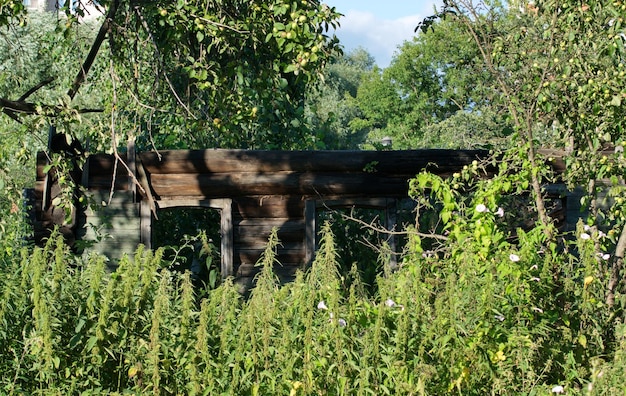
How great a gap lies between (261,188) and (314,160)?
0.78m

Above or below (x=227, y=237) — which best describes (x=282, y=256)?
below

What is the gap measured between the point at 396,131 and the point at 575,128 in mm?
45940

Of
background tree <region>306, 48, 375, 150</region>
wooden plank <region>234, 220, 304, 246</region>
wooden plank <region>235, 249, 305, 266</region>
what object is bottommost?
wooden plank <region>235, 249, 305, 266</region>

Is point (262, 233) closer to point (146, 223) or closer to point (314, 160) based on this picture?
point (314, 160)

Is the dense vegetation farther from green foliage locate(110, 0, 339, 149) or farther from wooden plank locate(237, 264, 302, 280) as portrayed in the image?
wooden plank locate(237, 264, 302, 280)

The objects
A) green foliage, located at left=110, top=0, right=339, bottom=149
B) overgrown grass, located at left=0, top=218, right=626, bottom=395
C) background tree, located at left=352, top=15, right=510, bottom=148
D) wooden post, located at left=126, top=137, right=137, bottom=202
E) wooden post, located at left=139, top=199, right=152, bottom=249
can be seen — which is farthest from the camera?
background tree, located at left=352, top=15, right=510, bottom=148

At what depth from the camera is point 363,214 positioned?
1348cm

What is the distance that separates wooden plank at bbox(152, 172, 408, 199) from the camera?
11.1 meters

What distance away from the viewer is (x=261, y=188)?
36.7 feet

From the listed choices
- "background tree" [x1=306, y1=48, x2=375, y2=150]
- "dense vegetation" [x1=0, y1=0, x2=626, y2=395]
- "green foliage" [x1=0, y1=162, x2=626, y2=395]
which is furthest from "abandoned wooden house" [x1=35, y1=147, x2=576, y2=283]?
"background tree" [x1=306, y1=48, x2=375, y2=150]

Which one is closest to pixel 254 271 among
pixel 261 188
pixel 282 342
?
pixel 261 188

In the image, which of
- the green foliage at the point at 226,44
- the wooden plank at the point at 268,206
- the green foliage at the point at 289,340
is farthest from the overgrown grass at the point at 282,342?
the wooden plank at the point at 268,206

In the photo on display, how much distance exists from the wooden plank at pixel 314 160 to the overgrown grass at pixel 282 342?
18.3 ft

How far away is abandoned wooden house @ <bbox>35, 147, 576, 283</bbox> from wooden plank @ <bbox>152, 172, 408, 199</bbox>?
1cm
